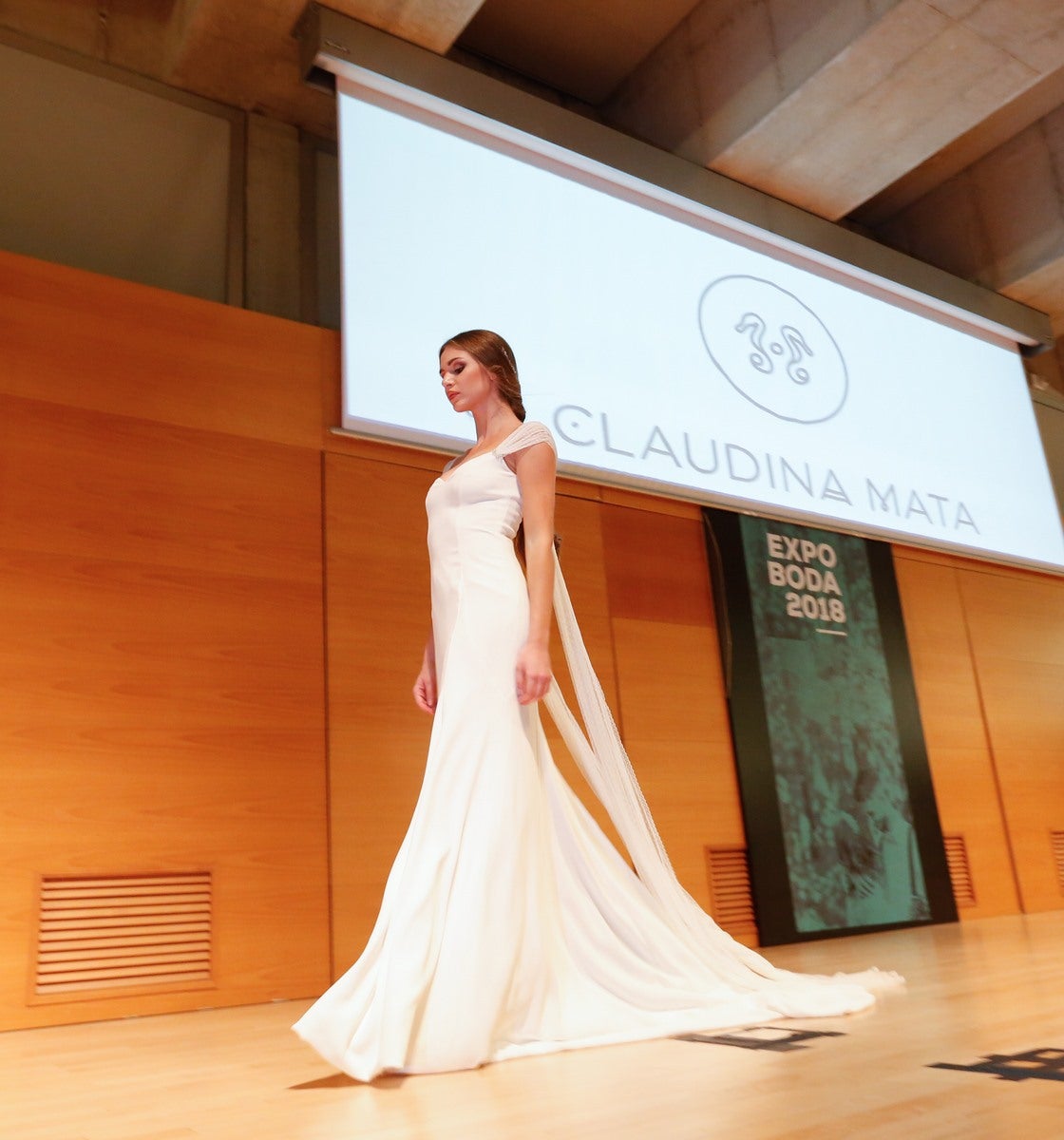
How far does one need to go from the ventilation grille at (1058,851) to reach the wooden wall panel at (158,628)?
3534 mm

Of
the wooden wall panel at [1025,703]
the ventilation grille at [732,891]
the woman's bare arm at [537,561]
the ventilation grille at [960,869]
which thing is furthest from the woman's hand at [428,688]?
the wooden wall panel at [1025,703]

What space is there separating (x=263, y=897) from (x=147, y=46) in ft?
9.88

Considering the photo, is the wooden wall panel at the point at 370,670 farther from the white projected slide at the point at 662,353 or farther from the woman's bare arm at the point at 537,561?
the woman's bare arm at the point at 537,561

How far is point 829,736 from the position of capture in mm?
4203

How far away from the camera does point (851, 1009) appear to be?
1856mm

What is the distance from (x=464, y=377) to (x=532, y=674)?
59 cm

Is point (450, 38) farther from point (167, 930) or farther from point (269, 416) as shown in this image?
point (167, 930)

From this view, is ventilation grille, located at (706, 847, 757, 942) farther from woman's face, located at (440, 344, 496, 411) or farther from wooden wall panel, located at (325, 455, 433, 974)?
woman's face, located at (440, 344, 496, 411)

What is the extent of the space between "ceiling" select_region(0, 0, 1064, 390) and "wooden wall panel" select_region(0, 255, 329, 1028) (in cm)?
109

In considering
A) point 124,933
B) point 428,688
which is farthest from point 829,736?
point 124,933

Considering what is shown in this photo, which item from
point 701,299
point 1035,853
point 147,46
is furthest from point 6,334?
point 1035,853

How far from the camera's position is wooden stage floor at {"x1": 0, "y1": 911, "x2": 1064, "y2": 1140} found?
3.68 feet

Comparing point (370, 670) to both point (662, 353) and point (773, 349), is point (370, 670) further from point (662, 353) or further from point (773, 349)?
point (773, 349)

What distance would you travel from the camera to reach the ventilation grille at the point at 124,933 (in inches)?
103
